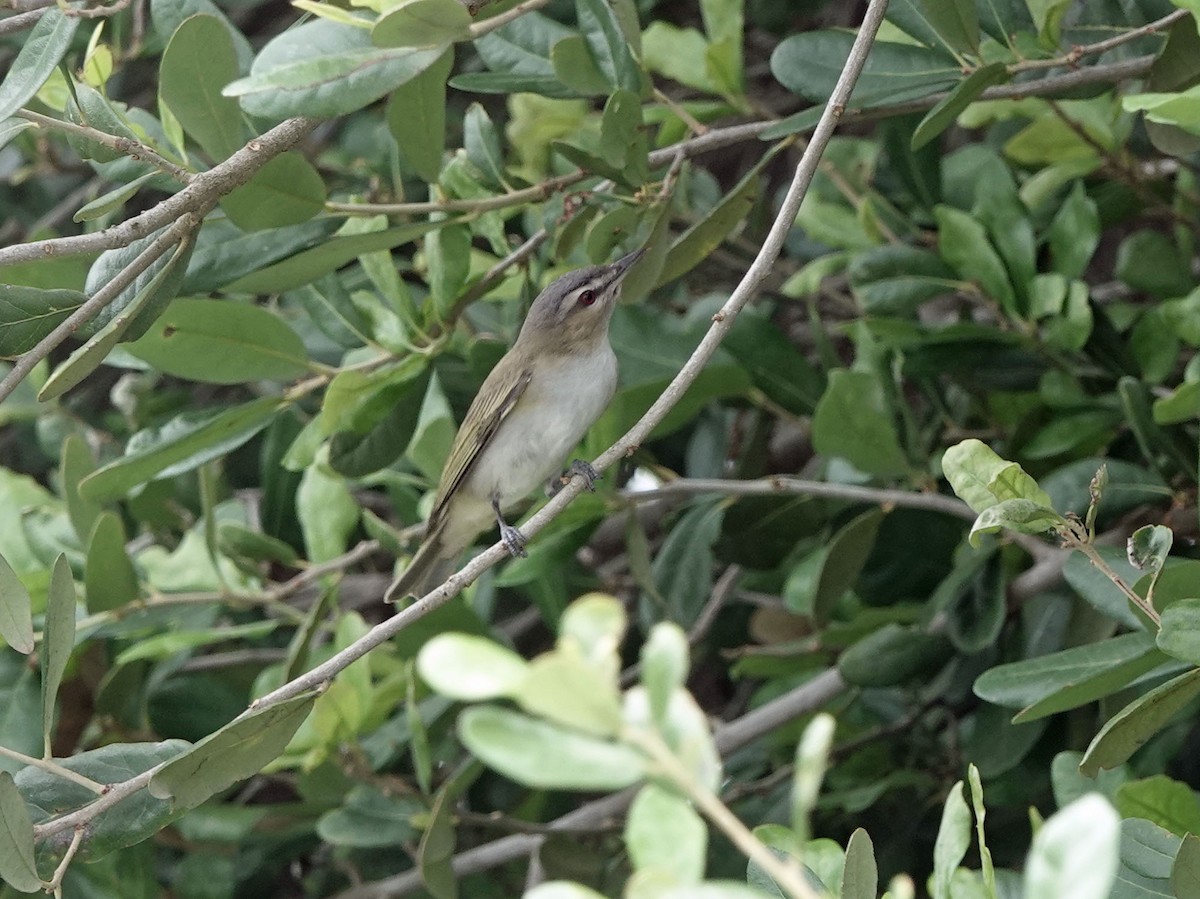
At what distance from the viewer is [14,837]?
6.56 ft

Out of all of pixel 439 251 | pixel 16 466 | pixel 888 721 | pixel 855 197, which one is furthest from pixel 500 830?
pixel 16 466

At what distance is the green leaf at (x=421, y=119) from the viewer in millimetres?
2801

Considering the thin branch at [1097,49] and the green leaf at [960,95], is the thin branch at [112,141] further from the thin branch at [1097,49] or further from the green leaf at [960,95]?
the thin branch at [1097,49]


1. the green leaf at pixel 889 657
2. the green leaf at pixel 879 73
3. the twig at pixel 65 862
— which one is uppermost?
the green leaf at pixel 879 73

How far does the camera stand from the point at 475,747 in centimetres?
87

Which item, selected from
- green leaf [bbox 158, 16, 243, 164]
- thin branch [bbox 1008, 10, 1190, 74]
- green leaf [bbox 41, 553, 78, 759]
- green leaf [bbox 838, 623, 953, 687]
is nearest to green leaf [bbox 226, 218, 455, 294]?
green leaf [bbox 158, 16, 243, 164]

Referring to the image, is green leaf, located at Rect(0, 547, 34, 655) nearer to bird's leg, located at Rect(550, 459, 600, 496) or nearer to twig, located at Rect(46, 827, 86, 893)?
twig, located at Rect(46, 827, 86, 893)

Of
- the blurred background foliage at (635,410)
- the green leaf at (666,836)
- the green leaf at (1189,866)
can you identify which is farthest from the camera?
the blurred background foliage at (635,410)

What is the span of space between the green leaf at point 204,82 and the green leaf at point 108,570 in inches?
41.2

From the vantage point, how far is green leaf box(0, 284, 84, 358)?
2.27 metres

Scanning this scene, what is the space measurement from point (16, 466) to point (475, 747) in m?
5.37

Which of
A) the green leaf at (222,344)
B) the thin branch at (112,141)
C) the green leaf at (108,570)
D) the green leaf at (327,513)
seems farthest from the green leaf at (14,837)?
the green leaf at (327,513)

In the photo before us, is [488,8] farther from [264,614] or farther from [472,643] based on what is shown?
[264,614]

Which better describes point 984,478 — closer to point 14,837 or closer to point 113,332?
point 113,332
